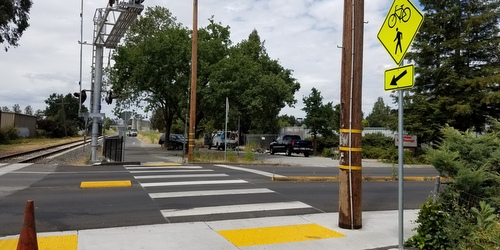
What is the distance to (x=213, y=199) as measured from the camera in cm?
991

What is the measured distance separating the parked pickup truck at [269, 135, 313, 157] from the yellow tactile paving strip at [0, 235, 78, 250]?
Result: 28.0m

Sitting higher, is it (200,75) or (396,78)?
(200,75)

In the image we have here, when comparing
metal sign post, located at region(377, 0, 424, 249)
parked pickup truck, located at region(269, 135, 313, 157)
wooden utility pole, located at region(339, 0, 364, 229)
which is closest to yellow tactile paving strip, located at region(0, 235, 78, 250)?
wooden utility pole, located at region(339, 0, 364, 229)

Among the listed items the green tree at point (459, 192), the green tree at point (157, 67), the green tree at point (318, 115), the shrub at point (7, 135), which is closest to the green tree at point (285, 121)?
the green tree at point (318, 115)

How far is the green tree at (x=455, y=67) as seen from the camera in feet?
102

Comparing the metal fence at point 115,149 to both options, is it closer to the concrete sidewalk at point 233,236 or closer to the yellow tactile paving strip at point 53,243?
the concrete sidewalk at point 233,236

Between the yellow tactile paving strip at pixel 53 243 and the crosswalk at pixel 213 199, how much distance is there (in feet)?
6.44

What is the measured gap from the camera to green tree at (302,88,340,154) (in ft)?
115

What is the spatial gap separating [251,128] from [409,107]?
24.0 m

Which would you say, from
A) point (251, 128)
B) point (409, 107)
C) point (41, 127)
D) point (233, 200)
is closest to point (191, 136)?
point (233, 200)

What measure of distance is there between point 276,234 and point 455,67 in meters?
30.9

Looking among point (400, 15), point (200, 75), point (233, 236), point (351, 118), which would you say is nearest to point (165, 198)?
point (233, 236)

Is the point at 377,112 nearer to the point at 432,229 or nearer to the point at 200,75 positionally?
the point at 200,75

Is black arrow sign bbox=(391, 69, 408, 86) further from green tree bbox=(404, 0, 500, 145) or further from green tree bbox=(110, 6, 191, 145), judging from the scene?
green tree bbox=(404, 0, 500, 145)
